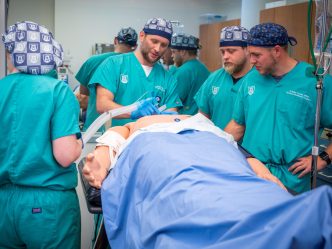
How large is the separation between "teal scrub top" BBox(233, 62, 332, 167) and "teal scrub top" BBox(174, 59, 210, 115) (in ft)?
4.28

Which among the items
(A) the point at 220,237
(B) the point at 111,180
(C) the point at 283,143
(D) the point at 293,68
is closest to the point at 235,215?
(A) the point at 220,237

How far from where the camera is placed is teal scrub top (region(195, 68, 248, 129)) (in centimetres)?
253

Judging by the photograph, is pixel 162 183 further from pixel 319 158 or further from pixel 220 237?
pixel 319 158

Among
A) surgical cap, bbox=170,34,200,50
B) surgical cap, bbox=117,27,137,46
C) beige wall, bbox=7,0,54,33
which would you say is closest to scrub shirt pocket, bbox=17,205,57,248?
surgical cap, bbox=117,27,137,46

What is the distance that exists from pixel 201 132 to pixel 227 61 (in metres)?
1.10

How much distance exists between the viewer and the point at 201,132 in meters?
1.56

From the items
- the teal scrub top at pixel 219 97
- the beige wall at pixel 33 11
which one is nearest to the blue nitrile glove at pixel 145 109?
the teal scrub top at pixel 219 97

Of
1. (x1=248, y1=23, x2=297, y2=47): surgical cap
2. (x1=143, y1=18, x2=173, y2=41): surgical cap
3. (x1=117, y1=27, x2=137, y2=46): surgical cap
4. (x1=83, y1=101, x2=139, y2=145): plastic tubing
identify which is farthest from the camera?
(x1=117, y1=27, x2=137, y2=46): surgical cap

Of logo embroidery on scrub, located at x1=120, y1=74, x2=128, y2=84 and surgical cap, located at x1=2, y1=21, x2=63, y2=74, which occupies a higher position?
surgical cap, located at x1=2, y1=21, x2=63, y2=74

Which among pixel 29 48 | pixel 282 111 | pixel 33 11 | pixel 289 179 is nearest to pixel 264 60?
pixel 282 111

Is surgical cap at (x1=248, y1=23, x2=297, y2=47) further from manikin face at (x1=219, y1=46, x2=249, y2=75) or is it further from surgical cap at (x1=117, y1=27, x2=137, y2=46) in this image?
surgical cap at (x1=117, y1=27, x2=137, y2=46)

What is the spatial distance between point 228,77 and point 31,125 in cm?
145

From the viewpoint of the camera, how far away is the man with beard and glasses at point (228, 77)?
2.51 metres

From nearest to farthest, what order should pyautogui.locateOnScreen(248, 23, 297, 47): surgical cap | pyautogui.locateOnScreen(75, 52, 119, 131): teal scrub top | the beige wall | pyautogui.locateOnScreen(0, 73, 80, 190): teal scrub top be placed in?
pyautogui.locateOnScreen(0, 73, 80, 190): teal scrub top, pyautogui.locateOnScreen(248, 23, 297, 47): surgical cap, pyautogui.locateOnScreen(75, 52, 119, 131): teal scrub top, the beige wall
